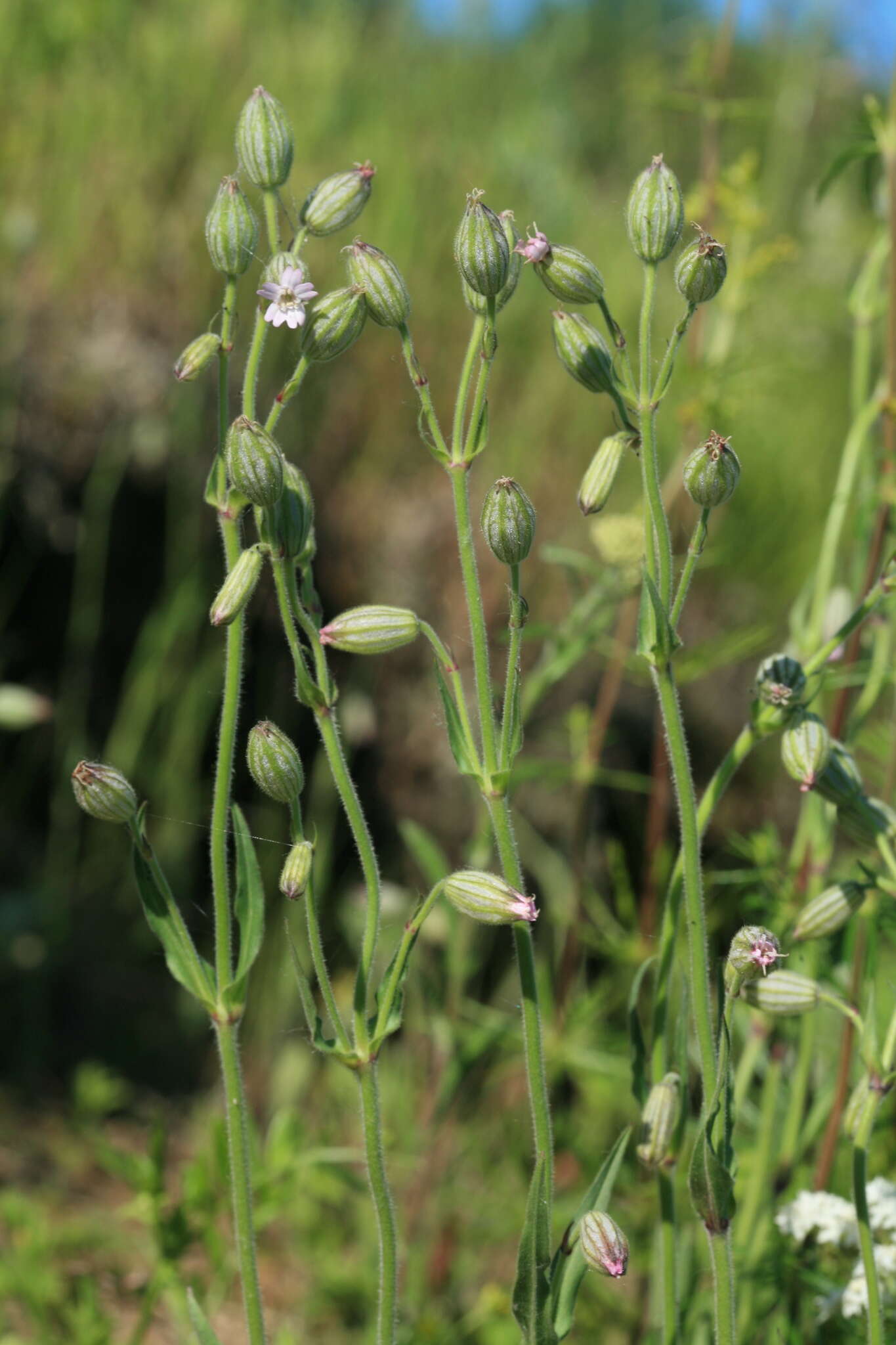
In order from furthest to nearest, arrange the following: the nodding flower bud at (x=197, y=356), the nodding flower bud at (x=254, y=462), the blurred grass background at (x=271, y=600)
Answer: the blurred grass background at (x=271, y=600)
the nodding flower bud at (x=197, y=356)
the nodding flower bud at (x=254, y=462)

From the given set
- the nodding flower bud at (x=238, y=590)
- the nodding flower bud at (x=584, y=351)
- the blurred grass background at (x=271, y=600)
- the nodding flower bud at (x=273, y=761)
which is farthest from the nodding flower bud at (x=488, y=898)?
the blurred grass background at (x=271, y=600)

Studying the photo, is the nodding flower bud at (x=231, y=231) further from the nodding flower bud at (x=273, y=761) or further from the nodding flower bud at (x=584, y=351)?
the nodding flower bud at (x=273, y=761)

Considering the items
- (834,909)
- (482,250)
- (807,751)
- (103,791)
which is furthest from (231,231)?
(834,909)

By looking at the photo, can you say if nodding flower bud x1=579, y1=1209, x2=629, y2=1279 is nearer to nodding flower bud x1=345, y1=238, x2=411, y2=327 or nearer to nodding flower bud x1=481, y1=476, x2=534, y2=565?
nodding flower bud x1=481, y1=476, x2=534, y2=565

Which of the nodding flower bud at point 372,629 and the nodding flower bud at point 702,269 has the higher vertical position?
the nodding flower bud at point 702,269

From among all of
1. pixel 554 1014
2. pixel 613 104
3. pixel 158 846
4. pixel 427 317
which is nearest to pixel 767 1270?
pixel 554 1014

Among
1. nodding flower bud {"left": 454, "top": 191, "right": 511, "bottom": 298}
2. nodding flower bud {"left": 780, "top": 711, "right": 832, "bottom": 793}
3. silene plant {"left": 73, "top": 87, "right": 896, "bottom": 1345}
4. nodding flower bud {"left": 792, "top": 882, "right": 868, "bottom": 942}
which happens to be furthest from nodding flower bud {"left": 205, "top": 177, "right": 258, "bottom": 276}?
nodding flower bud {"left": 792, "top": 882, "right": 868, "bottom": 942}
